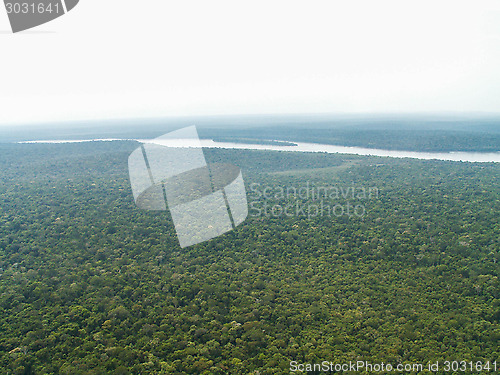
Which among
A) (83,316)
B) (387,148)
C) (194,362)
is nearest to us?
(194,362)

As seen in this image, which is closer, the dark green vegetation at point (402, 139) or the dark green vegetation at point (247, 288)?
the dark green vegetation at point (247, 288)

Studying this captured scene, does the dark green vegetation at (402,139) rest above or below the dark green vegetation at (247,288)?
above

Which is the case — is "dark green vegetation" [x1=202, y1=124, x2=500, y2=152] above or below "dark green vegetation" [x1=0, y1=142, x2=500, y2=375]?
above

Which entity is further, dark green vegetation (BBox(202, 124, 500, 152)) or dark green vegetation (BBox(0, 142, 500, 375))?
dark green vegetation (BBox(202, 124, 500, 152))

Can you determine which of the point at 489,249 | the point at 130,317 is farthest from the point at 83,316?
the point at 489,249

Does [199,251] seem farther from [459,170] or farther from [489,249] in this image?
[459,170]

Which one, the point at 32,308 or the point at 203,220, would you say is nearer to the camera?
the point at 32,308

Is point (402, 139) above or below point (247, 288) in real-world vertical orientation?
above

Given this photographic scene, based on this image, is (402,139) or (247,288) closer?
(247,288)
